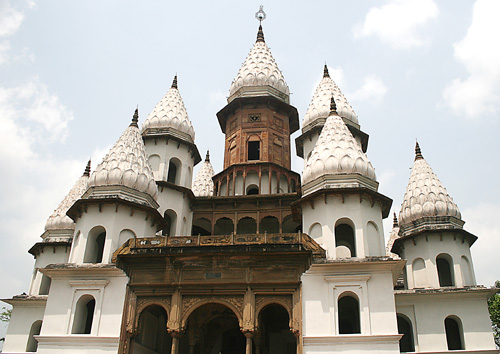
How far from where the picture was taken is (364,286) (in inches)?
908

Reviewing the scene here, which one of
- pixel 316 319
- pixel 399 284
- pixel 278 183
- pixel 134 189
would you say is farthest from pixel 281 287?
pixel 399 284

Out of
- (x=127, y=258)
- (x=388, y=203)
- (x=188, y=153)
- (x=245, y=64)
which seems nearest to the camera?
(x=127, y=258)

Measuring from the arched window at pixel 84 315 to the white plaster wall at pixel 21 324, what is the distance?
20.3 ft

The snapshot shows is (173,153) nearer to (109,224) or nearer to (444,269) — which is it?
(109,224)

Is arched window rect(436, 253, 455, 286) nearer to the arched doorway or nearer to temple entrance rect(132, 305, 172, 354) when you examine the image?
the arched doorway

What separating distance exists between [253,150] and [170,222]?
873cm

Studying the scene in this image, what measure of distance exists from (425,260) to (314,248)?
27.4 feet

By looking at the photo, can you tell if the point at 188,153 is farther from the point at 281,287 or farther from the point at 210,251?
the point at 281,287

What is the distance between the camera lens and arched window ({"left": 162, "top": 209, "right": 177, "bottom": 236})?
31.2 metres

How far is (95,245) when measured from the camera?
2662cm

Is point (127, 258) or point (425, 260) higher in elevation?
point (425, 260)

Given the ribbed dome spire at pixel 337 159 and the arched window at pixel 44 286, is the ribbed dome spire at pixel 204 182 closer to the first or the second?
the arched window at pixel 44 286

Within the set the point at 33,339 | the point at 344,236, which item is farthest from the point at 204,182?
the point at 344,236

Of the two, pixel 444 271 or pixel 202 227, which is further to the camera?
pixel 202 227
